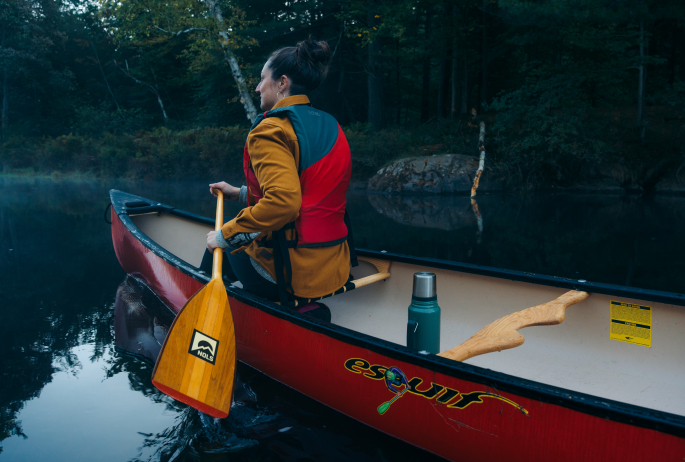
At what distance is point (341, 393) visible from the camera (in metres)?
2.17

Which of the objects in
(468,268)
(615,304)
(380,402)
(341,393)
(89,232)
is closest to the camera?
(380,402)

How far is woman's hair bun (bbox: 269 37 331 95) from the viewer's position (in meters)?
2.19

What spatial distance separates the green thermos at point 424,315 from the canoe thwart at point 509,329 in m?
0.21

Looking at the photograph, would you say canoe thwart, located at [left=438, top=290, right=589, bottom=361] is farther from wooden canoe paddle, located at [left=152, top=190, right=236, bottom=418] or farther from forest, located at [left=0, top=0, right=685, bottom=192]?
forest, located at [left=0, top=0, right=685, bottom=192]

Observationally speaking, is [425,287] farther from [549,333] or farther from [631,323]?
[631,323]

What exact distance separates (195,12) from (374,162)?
722 centimetres

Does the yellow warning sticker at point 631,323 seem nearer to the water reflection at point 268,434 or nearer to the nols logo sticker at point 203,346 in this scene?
the water reflection at point 268,434

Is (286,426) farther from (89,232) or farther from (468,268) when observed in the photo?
(89,232)

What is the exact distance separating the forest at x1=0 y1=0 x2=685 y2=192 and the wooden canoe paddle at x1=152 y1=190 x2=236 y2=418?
33.6 ft

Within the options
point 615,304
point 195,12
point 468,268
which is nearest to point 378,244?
point 468,268

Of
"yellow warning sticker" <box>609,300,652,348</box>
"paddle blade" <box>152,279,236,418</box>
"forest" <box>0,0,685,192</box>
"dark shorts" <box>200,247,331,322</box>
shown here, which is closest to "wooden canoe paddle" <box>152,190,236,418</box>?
"paddle blade" <box>152,279,236,418</box>

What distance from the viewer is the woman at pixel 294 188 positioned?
205 centimetres

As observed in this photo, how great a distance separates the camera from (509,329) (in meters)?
2.03

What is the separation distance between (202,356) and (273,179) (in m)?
0.93
